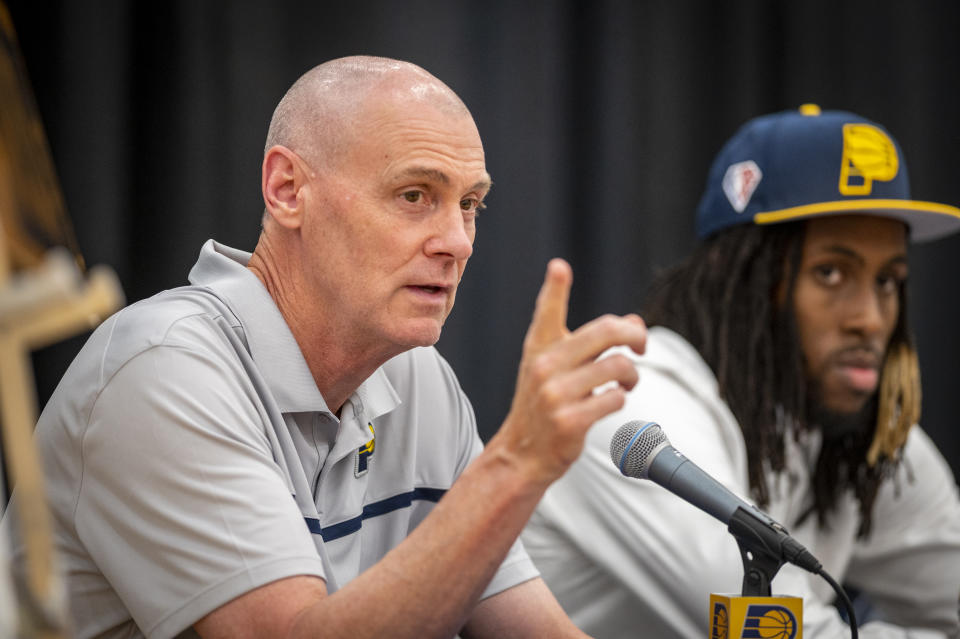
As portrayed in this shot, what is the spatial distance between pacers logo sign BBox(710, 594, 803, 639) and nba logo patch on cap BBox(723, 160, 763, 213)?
1.20 metres

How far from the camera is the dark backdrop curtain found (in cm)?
216

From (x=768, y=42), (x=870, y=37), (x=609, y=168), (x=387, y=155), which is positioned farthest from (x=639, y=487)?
(x=870, y=37)

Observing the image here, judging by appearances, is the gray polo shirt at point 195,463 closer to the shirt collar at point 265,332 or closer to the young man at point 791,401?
the shirt collar at point 265,332

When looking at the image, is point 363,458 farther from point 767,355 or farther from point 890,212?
point 890,212

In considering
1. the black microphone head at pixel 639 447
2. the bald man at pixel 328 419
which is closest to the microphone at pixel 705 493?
the black microphone head at pixel 639 447

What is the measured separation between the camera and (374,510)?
1349 mm

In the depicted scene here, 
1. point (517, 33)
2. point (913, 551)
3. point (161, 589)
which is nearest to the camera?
point (161, 589)

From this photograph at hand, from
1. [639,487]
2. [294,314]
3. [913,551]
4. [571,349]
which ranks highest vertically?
[571,349]

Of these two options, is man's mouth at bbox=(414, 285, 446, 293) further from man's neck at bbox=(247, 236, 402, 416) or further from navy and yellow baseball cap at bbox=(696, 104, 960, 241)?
navy and yellow baseball cap at bbox=(696, 104, 960, 241)

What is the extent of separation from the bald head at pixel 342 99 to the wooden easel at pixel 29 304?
0.71 metres

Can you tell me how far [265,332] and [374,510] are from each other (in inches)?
11.8

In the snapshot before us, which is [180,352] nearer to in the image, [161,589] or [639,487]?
[161,589]

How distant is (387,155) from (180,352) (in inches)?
14.7

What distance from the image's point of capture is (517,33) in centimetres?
262
